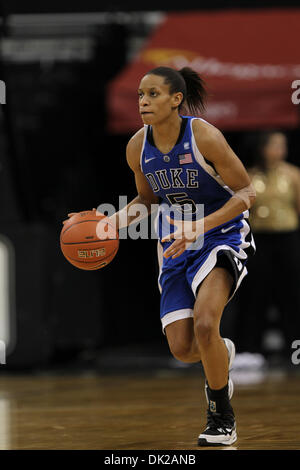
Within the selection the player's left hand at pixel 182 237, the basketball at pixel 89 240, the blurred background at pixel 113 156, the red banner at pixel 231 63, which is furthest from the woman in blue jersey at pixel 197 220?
the blurred background at pixel 113 156

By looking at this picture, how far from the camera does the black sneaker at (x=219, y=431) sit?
420 cm

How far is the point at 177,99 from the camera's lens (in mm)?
4332

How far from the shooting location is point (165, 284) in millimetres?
4551

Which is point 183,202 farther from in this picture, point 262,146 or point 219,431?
point 262,146

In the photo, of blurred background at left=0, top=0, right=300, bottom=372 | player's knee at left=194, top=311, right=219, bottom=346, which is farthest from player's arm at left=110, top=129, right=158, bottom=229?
blurred background at left=0, top=0, right=300, bottom=372

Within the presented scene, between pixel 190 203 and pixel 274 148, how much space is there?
3420 mm

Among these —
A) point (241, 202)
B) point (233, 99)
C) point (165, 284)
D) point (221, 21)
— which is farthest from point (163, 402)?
point (221, 21)

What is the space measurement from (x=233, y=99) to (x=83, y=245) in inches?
142

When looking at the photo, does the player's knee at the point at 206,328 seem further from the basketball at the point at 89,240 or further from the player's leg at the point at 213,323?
the basketball at the point at 89,240

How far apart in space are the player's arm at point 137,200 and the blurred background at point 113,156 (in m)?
3.04

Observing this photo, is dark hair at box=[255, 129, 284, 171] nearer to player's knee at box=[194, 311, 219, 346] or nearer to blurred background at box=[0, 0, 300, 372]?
blurred background at box=[0, 0, 300, 372]

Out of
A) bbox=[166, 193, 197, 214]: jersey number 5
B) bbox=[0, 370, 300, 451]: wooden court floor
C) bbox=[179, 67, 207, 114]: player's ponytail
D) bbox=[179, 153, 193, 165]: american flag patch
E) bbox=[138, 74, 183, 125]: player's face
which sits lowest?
bbox=[0, 370, 300, 451]: wooden court floor

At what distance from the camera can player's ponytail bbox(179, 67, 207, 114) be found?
4.49 m

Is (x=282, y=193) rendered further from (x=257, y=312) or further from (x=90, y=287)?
(x=90, y=287)
